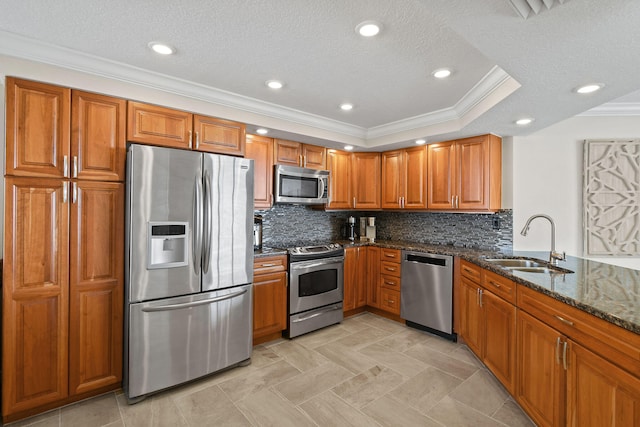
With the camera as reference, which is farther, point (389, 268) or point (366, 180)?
point (366, 180)

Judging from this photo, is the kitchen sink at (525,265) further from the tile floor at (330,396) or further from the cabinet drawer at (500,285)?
the tile floor at (330,396)

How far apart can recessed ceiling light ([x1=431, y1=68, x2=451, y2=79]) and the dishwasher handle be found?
1861 mm

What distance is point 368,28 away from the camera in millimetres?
1763

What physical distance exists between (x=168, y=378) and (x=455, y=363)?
7.98 ft

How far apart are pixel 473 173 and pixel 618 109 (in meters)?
1.47

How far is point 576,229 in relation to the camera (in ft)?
10.7

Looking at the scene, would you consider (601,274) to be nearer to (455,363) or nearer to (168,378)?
(455,363)

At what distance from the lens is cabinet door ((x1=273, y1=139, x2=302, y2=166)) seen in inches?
140

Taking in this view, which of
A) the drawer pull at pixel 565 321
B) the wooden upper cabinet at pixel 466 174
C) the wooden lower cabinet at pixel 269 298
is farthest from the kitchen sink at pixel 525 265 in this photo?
the wooden lower cabinet at pixel 269 298

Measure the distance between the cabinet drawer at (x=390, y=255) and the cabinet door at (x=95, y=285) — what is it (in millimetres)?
2821

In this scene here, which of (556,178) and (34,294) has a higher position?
(556,178)

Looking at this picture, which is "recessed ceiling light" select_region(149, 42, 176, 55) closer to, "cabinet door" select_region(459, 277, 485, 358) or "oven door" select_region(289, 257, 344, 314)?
"oven door" select_region(289, 257, 344, 314)

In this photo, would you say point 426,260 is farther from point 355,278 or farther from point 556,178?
point 556,178

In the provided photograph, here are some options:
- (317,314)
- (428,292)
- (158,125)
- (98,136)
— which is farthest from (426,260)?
(98,136)
